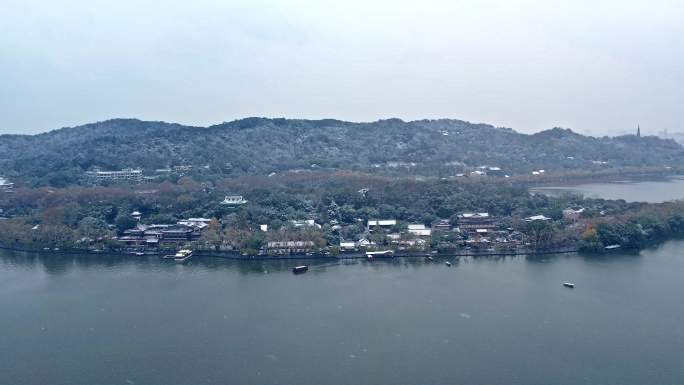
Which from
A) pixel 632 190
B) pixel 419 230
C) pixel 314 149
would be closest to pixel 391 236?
pixel 419 230

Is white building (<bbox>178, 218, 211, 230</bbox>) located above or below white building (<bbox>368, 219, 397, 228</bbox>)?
above

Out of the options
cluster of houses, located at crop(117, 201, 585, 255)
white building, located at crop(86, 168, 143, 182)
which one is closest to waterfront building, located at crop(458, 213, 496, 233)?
cluster of houses, located at crop(117, 201, 585, 255)

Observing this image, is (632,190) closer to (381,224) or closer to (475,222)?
(475,222)

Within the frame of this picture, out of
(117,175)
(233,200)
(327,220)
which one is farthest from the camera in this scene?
(117,175)

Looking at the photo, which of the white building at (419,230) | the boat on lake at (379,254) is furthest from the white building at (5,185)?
the white building at (419,230)

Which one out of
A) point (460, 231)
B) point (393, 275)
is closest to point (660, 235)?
point (460, 231)

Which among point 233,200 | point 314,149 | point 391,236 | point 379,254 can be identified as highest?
point 314,149

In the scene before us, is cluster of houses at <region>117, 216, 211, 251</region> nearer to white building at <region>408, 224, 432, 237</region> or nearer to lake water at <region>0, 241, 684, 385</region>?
lake water at <region>0, 241, 684, 385</region>

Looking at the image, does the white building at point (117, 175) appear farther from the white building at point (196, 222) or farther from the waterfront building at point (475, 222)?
the waterfront building at point (475, 222)
